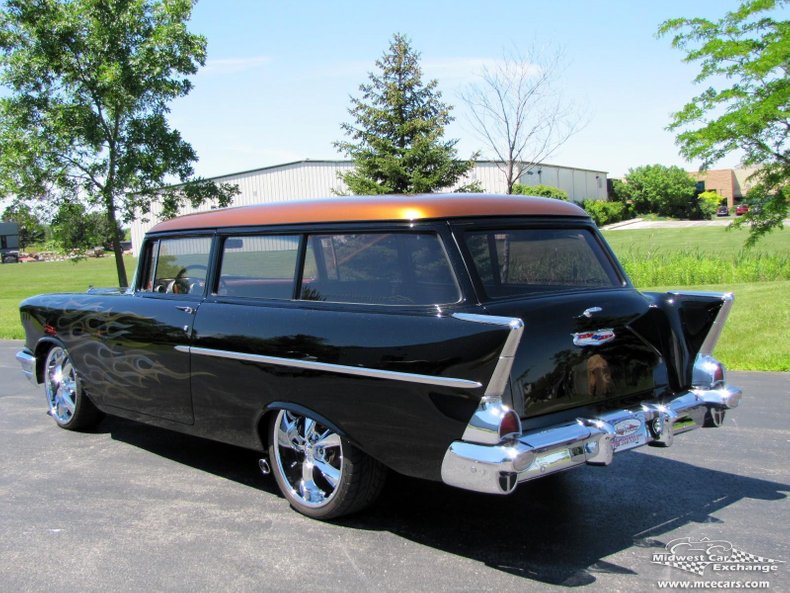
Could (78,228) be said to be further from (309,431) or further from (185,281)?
(309,431)

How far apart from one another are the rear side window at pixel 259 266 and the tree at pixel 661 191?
7518cm

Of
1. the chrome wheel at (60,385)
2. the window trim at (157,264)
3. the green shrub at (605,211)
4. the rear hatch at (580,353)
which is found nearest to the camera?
the rear hatch at (580,353)

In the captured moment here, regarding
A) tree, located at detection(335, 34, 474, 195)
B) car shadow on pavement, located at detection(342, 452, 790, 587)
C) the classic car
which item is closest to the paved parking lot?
car shadow on pavement, located at detection(342, 452, 790, 587)

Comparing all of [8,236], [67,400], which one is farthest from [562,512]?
[8,236]

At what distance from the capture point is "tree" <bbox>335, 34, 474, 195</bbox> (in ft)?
66.2

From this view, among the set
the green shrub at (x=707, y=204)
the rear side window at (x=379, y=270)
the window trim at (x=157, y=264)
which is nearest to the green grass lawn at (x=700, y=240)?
the green shrub at (x=707, y=204)

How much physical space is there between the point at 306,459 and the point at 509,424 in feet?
4.54

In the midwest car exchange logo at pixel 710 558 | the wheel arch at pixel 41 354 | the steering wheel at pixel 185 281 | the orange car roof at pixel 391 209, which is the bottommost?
the midwest car exchange logo at pixel 710 558

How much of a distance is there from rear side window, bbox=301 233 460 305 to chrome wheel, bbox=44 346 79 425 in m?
2.89

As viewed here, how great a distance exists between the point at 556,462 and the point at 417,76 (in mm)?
18303

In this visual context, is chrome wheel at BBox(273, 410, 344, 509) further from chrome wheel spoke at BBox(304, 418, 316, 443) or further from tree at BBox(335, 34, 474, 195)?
tree at BBox(335, 34, 474, 195)

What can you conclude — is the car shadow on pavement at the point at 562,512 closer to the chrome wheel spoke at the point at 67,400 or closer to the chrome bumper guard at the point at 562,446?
the chrome bumper guard at the point at 562,446

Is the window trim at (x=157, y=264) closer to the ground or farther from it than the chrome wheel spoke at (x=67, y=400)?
farther from it

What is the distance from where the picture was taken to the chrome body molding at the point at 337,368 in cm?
350
